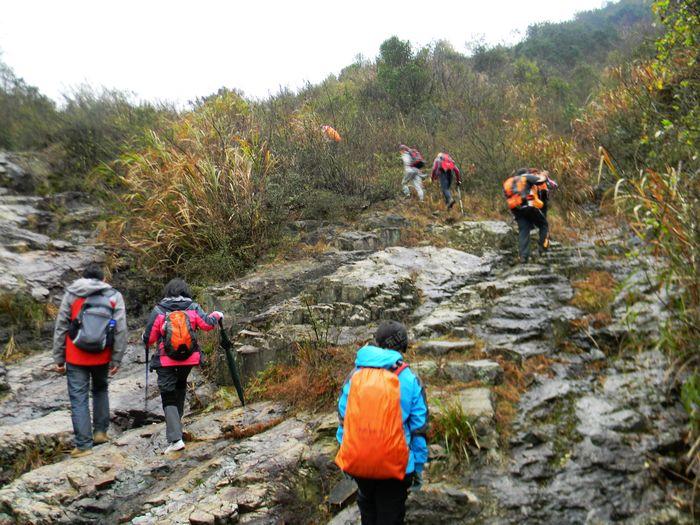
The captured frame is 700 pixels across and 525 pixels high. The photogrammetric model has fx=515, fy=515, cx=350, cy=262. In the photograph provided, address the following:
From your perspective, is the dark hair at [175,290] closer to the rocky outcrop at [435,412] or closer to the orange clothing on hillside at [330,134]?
the rocky outcrop at [435,412]

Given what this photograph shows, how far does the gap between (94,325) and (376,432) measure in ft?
11.3

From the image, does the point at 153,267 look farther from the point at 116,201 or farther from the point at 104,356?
the point at 104,356

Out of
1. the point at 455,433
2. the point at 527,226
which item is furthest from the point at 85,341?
the point at 527,226

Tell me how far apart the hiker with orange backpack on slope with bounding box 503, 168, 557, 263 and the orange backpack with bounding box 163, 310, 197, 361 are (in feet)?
17.2

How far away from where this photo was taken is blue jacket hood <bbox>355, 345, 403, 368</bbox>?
3055 millimetres

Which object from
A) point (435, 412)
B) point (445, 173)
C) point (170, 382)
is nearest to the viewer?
point (435, 412)

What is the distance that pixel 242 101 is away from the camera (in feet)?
42.2

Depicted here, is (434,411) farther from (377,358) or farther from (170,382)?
(170,382)

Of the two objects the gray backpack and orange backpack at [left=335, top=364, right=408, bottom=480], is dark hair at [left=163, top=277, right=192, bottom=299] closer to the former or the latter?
the gray backpack

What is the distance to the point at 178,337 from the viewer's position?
16.1ft

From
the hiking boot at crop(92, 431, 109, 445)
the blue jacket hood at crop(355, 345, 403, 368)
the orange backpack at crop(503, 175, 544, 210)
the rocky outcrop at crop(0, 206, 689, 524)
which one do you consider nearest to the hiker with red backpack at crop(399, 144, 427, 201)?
the orange backpack at crop(503, 175, 544, 210)

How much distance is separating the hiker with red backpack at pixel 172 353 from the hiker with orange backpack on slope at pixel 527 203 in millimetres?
5191

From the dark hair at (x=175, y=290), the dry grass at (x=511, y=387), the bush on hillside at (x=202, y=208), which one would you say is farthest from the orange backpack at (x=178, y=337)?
the bush on hillside at (x=202, y=208)

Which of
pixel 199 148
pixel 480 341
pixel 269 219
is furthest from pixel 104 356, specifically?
pixel 199 148
